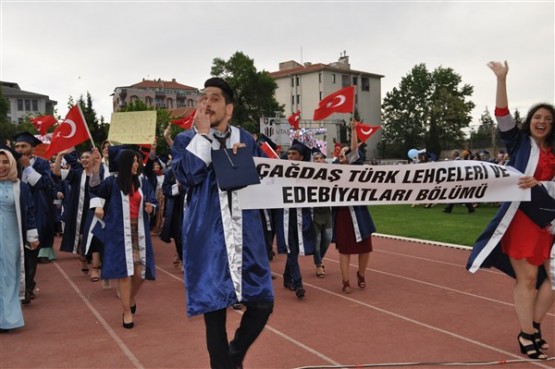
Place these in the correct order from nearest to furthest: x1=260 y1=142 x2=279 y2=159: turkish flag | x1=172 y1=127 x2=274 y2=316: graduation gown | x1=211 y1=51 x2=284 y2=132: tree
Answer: x1=172 y1=127 x2=274 y2=316: graduation gown
x1=260 y1=142 x2=279 y2=159: turkish flag
x1=211 y1=51 x2=284 y2=132: tree

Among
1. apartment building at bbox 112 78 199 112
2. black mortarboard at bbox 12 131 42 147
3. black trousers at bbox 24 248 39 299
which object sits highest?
apartment building at bbox 112 78 199 112

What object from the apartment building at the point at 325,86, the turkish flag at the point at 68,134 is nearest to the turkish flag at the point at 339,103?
the turkish flag at the point at 68,134

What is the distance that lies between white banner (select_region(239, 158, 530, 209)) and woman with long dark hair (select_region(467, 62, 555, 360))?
0.67ft

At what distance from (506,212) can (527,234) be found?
262 millimetres

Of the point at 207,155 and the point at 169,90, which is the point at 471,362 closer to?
the point at 207,155

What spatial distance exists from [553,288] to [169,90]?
→ 450 ft

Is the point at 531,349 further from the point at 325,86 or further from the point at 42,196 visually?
the point at 325,86

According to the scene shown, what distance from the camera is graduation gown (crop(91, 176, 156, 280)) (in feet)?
19.9

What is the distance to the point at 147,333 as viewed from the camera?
5723mm

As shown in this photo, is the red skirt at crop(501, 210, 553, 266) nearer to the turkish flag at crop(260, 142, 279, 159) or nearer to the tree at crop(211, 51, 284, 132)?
the turkish flag at crop(260, 142, 279, 159)

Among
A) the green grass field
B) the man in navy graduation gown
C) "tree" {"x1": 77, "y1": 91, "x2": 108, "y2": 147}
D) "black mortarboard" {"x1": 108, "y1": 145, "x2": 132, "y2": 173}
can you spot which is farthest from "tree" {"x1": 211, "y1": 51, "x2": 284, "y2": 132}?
"black mortarboard" {"x1": 108, "y1": 145, "x2": 132, "y2": 173}

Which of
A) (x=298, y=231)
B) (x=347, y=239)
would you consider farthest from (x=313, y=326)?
(x=298, y=231)

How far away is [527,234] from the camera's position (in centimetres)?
473

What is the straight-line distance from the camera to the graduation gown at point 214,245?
3357 mm
